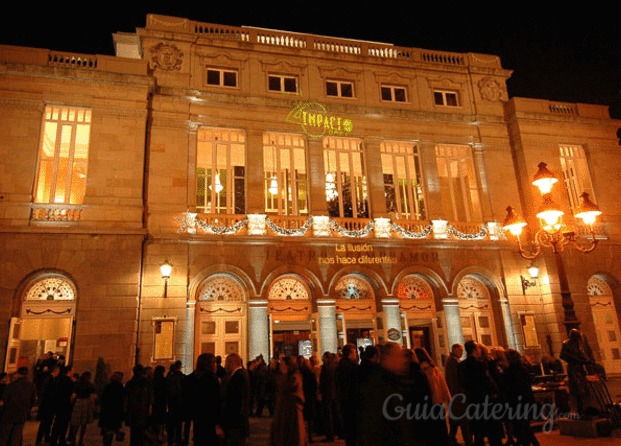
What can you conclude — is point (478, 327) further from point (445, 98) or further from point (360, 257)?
point (445, 98)

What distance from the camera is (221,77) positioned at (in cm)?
1956

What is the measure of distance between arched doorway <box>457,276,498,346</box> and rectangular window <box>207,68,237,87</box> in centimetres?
1275

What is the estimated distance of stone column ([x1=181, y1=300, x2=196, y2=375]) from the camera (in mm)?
15891

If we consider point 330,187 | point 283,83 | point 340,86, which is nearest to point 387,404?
point 330,187

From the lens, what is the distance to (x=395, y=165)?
20.4m

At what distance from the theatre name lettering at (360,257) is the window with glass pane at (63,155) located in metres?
9.35

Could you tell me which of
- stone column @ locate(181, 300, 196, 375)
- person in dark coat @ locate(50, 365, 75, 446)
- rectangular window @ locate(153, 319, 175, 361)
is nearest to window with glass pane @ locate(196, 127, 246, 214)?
stone column @ locate(181, 300, 196, 375)

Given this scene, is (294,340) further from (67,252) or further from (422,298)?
→ (67,252)

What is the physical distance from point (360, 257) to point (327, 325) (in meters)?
2.94

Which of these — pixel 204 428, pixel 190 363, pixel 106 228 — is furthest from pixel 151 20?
pixel 204 428

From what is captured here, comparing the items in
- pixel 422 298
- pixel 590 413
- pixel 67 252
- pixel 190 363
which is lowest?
pixel 590 413

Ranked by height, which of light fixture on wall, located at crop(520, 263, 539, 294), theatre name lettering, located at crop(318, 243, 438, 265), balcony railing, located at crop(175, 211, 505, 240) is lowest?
light fixture on wall, located at crop(520, 263, 539, 294)

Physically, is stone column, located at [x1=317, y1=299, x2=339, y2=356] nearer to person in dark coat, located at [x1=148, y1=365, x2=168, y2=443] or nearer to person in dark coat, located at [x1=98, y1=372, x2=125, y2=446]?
person in dark coat, located at [x1=148, y1=365, x2=168, y2=443]

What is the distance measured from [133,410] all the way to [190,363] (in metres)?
7.19
